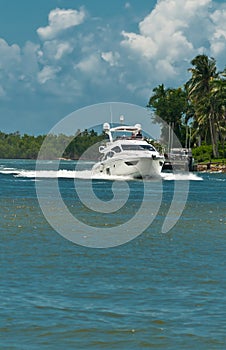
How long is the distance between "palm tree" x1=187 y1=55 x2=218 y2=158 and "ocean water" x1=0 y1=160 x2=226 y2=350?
304 ft

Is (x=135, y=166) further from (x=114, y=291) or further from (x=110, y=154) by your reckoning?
(x=114, y=291)

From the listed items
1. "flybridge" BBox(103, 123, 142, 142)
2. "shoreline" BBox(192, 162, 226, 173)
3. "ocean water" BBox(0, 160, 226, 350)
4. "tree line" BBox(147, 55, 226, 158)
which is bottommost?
"ocean water" BBox(0, 160, 226, 350)

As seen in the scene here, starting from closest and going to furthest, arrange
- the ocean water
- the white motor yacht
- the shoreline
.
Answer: the ocean water → the white motor yacht → the shoreline

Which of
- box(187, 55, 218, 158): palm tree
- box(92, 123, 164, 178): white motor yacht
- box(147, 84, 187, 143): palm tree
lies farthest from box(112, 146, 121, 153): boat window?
box(147, 84, 187, 143): palm tree

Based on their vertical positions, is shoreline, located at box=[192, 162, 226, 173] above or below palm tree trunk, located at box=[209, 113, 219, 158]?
below

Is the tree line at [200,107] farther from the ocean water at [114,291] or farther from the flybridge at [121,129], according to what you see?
the ocean water at [114,291]

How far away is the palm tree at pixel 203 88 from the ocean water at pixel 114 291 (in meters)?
92.6

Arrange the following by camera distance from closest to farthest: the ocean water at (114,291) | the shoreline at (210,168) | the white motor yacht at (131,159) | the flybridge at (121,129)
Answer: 1. the ocean water at (114,291)
2. the white motor yacht at (131,159)
3. the flybridge at (121,129)
4. the shoreline at (210,168)

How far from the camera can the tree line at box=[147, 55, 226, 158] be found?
119375mm

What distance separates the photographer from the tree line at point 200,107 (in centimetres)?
11938

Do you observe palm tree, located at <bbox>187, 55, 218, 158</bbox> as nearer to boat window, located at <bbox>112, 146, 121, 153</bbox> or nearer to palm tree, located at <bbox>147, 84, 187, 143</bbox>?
palm tree, located at <bbox>147, 84, 187, 143</bbox>

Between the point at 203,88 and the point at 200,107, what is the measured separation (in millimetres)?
5993

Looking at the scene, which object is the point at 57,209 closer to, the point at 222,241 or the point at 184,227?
the point at 184,227

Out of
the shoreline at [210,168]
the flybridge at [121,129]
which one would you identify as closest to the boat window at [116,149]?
Result: the flybridge at [121,129]
